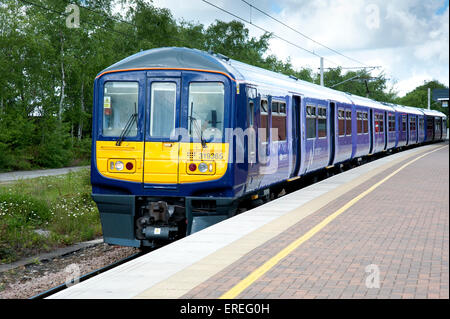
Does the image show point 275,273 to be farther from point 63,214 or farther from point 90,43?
point 90,43

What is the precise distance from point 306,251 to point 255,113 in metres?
4.04

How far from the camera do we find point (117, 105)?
10.5 m

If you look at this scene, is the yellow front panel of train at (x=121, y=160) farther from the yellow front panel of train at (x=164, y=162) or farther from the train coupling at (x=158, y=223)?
the train coupling at (x=158, y=223)

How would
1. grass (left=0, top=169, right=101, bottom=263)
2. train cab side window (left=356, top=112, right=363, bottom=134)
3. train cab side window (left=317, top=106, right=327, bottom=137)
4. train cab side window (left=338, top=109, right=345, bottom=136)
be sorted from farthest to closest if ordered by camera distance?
train cab side window (left=356, top=112, right=363, bottom=134)
train cab side window (left=338, top=109, right=345, bottom=136)
train cab side window (left=317, top=106, right=327, bottom=137)
grass (left=0, top=169, right=101, bottom=263)

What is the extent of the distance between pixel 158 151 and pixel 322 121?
887cm

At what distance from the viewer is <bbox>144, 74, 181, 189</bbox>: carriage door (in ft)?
33.1

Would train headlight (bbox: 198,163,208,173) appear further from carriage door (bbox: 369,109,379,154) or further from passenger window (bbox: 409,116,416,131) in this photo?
passenger window (bbox: 409,116,416,131)

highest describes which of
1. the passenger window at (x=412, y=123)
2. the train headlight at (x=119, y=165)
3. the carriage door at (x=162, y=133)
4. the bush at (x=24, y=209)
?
the passenger window at (x=412, y=123)

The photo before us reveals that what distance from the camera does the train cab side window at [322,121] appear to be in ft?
57.7

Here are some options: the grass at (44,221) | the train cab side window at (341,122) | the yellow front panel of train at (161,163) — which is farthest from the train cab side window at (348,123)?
the yellow front panel of train at (161,163)

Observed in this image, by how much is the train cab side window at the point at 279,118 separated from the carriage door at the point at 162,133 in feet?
10.0

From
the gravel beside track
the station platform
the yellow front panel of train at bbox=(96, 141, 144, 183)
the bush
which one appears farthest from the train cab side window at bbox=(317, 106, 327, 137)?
the yellow front panel of train at bbox=(96, 141, 144, 183)

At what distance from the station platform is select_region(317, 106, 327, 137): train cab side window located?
5430mm

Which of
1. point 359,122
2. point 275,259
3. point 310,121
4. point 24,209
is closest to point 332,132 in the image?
point 310,121
